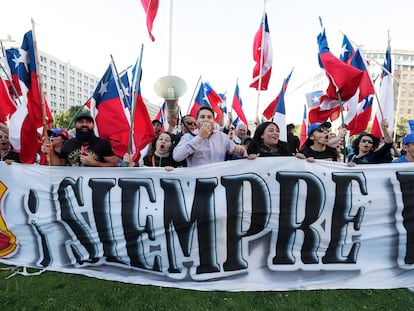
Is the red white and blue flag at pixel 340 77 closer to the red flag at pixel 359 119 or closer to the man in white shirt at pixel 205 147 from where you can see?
the red flag at pixel 359 119

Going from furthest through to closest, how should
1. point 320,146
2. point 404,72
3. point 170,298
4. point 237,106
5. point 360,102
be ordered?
point 404,72 < point 237,106 < point 360,102 < point 320,146 < point 170,298

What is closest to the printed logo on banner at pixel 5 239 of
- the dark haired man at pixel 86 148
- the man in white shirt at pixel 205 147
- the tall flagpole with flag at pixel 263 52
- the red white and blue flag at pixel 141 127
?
the dark haired man at pixel 86 148

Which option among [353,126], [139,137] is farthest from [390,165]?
[139,137]

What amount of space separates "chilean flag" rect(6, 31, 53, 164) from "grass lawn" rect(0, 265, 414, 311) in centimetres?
161

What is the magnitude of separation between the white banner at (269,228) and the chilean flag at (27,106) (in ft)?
4.68

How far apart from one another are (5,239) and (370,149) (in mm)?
5013

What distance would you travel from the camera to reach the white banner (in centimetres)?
294

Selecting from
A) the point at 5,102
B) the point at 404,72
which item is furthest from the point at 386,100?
the point at 404,72

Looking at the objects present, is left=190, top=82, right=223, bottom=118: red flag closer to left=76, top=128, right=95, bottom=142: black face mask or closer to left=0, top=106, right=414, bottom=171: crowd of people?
left=0, top=106, right=414, bottom=171: crowd of people

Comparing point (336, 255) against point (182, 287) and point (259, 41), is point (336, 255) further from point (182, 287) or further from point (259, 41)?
point (259, 41)

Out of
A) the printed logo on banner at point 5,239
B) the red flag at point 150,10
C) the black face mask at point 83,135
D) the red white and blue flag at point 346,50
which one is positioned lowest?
the printed logo on banner at point 5,239

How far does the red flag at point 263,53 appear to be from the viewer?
6595 mm

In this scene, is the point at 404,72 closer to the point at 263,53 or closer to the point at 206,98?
the point at 206,98

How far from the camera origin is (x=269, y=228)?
9.71 feet
